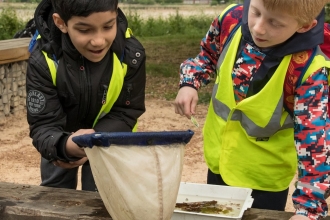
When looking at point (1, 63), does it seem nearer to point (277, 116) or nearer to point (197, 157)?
point (197, 157)

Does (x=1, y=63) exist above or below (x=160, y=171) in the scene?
below

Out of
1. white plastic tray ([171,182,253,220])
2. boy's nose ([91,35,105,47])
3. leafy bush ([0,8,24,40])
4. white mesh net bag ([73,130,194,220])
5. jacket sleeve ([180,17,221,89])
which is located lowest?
leafy bush ([0,8,24,40])

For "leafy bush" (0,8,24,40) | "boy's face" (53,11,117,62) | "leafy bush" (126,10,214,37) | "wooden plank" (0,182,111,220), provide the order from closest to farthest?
"wooden plank" (0,182,111,220)
"boy's face" (53,11,117,62)
"leafy bush" (0,8,24,40)
"leafy bush" (126,10,214,37)

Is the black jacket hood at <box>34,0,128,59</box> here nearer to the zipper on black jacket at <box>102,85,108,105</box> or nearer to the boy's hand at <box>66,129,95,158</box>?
the zipper on black jacket at <box>102,85,108,105</box>

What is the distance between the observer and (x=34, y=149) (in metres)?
5.52

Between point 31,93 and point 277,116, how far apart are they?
1004mm

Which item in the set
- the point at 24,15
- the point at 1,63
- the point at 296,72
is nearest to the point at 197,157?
the point at 1,63

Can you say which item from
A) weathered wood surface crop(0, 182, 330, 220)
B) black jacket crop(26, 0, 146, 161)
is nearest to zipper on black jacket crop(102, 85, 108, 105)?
black jacket crop(26, 0, 146, 161)

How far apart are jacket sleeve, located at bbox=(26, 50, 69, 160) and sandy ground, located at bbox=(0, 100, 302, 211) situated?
2.26 metres

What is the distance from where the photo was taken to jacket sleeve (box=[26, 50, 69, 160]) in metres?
2.44

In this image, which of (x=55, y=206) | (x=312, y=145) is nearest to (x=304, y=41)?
(x=312, y=145)

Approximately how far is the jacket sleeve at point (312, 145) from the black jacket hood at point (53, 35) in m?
0.83

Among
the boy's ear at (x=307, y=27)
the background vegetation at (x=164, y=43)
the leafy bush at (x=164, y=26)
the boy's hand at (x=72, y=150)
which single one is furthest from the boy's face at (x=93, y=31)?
the leafy bush at (x=164, y=26)

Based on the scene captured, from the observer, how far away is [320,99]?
6.70ft
